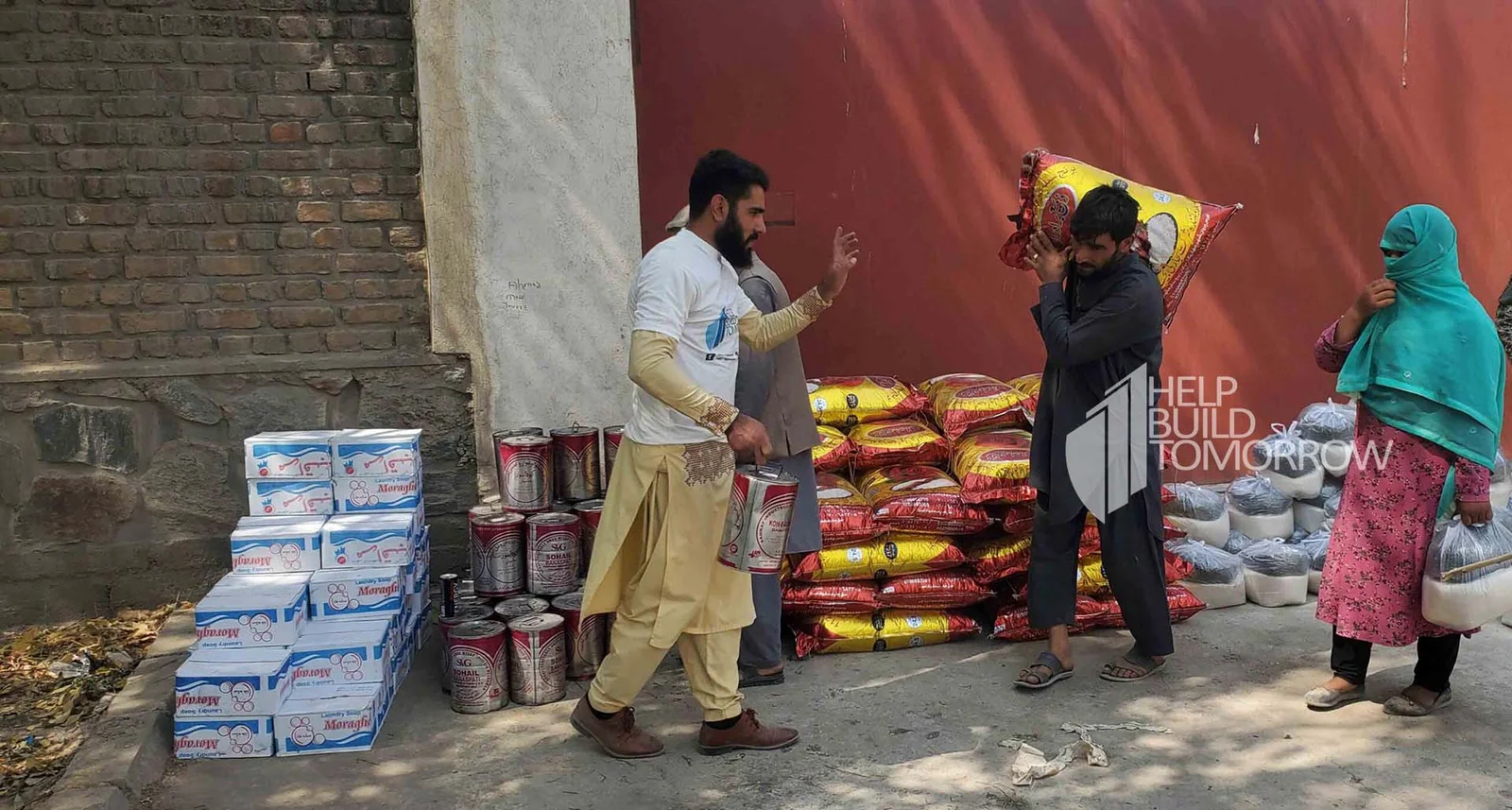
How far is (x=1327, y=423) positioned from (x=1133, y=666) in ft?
7.21

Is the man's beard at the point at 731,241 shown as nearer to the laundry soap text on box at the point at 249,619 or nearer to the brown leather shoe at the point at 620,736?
the brown leather shoe at the point at 620,736

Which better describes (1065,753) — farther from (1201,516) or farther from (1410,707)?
(1201,516)

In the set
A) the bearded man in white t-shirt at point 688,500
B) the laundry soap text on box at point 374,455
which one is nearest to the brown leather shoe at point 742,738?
the bearded man in white t-shirt at point 688,500

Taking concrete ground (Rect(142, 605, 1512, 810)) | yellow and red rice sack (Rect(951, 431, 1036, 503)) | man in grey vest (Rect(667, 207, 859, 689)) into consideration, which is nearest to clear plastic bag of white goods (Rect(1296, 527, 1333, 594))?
concrete ground (Rect(142, 605, 1512, 810))

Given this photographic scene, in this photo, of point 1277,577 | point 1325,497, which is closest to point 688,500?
point 1277,577

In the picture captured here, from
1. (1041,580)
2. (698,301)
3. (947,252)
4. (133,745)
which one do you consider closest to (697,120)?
(947,252)

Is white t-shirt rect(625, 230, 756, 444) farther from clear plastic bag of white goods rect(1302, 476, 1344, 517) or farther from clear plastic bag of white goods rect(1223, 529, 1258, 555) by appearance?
clear plastic bag of white goods rect(1302, 476, 1344, 517)

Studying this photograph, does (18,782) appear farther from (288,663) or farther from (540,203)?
(540,203)

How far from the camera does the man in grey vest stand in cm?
434

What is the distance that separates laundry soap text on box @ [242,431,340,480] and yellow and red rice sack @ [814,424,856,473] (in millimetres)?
1929

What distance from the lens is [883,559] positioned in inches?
190

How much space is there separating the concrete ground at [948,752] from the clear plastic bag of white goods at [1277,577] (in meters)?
0.61

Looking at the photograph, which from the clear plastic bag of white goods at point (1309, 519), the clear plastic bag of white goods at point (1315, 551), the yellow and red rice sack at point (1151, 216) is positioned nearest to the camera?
the yellow and red rice sack at point (1151, 216)

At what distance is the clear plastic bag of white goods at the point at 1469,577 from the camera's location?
150 inches
